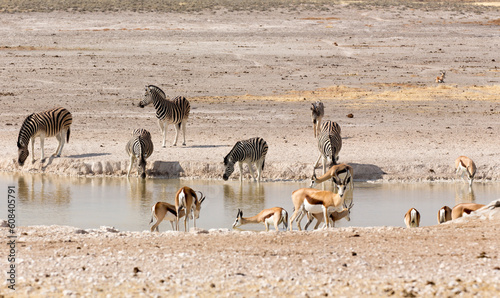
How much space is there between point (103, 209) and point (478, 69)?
23641 mm

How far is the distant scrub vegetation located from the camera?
185ft

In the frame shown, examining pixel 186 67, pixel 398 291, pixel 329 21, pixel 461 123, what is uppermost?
pixel 329 21

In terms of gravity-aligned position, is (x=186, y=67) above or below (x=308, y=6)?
below

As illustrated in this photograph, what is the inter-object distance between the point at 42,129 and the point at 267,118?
292 inches

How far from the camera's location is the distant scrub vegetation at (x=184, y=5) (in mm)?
56531

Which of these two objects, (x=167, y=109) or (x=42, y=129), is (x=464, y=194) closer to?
(x=167, y=109)

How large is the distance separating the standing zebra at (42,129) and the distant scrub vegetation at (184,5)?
125ft

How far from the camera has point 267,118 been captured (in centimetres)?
2378

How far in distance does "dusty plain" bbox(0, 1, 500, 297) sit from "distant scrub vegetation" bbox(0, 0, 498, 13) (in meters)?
0.81

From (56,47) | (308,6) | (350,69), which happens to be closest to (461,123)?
(350,69)

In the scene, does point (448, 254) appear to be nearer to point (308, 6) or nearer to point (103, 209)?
point (103, 209)

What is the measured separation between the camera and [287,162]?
1767 cm

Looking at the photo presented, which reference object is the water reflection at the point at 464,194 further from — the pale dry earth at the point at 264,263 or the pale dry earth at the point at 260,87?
the pale dry earth at the point at 264,263

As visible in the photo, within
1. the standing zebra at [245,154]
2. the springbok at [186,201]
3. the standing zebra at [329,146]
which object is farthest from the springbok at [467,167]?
the springbok at [186,201]
